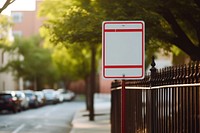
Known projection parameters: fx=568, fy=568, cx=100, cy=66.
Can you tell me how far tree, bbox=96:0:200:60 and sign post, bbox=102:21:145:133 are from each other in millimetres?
7444

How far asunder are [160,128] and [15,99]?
31.4m

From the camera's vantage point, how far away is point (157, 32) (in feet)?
51.9

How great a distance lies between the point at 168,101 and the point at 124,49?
1658 millimetres

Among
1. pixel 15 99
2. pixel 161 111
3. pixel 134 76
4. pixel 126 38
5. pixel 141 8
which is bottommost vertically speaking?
pixel 15 99

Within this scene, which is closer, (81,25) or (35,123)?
(81,25)

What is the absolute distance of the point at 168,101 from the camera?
870cm

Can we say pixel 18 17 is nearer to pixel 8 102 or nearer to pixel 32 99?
pixel 32 99

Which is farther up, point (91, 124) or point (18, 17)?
point (18, 17)

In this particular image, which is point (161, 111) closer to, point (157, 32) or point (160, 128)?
point (160, 128)

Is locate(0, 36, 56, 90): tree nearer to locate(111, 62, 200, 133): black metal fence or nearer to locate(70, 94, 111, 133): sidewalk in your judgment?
locate(70, 94, 111, 133): sidewalk

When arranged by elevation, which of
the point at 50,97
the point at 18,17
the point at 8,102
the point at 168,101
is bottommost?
the point at 50,97

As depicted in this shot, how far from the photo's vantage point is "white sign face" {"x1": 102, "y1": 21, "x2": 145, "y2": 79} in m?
7.41

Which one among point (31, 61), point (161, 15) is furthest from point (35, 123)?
point (31, 61)

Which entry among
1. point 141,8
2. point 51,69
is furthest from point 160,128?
point 51,69
